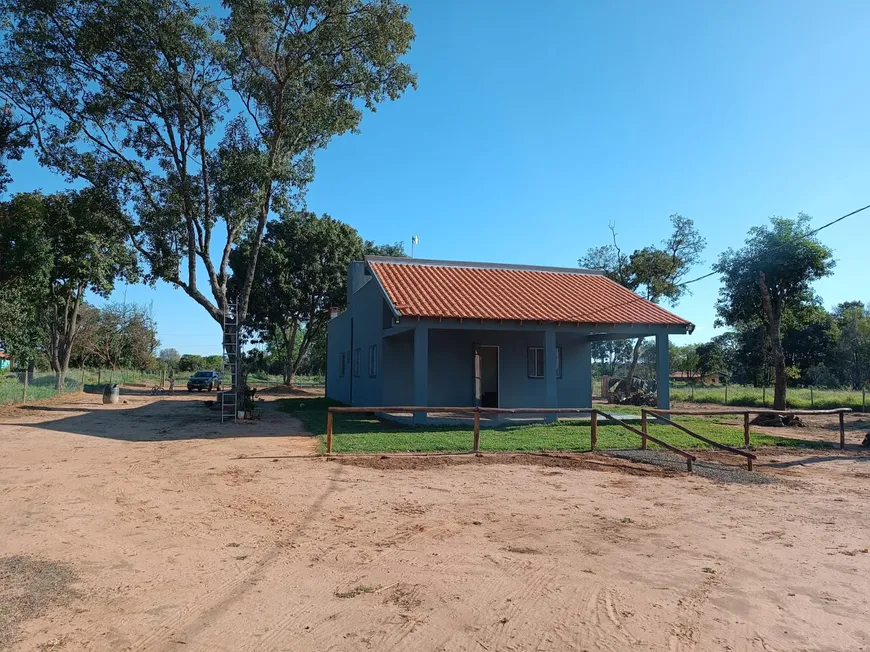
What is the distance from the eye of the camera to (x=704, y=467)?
34.7 ft

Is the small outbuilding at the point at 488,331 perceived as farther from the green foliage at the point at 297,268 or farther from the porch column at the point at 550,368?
the green foliage at the point at 297,268

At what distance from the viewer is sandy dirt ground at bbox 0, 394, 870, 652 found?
3922 millimetres

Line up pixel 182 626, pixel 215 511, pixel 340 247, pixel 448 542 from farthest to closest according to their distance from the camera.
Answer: pixel 340 247 < pixel 215 511 < pixel 448 542 < pixel 182 626

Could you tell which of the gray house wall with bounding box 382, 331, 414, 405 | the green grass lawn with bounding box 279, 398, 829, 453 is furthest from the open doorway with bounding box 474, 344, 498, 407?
the green grass lawn with bounding box 279, 398, 829, 453

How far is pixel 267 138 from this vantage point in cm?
2089

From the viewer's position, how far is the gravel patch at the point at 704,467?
951 cm

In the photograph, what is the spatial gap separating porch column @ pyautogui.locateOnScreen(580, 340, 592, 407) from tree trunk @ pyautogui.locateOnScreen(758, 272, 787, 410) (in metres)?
10.4

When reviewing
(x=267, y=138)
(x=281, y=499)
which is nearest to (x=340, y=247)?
(x=267, y=138)

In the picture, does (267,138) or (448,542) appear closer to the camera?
(448,542)

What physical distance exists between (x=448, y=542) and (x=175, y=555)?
98.5 inches

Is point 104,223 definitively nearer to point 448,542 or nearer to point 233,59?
point 233,59

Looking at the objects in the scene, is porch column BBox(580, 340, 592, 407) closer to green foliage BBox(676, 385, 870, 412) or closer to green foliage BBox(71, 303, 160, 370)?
green foliage BBox(676, 385, 870, 412)

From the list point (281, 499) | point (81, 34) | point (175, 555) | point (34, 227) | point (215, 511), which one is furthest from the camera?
point (34, 227)

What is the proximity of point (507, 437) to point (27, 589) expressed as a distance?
10.2 metres
